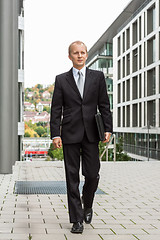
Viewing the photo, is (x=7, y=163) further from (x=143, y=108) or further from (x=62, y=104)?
(x=143, y=108)

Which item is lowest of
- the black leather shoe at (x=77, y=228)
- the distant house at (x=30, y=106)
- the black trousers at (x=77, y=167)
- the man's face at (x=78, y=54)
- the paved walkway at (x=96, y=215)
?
the paved walkway at (x=96, y=215)

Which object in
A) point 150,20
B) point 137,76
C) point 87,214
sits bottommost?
point 87,214

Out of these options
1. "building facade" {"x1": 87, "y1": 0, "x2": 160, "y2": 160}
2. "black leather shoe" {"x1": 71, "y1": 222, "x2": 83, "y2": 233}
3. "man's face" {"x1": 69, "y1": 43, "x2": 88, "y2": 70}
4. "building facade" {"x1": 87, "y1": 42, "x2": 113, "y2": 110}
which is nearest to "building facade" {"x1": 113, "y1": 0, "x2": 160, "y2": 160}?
"building facade" {"x1": 87, "y1": 0, "x2": 160, "y2": 160}

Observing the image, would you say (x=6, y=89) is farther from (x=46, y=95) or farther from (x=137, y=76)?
(x=46, y=95)

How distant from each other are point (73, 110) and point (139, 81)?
→ 41486 millimetres

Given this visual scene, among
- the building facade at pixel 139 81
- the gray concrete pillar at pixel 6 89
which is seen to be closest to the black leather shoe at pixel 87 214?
the gray concrete pillar at pixel 6 89

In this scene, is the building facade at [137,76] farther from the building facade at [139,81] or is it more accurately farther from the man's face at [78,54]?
the man's face at [78,54]

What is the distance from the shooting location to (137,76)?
46.2 m

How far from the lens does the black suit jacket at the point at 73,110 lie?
4406mm

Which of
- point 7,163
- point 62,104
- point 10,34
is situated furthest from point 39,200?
point 10,34

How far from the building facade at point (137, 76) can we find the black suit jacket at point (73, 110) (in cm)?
3489

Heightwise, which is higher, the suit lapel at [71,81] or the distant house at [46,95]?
the distant house at [46,95]

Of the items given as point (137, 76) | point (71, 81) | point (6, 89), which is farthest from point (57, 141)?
point (137, 76)

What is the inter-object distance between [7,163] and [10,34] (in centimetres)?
329
